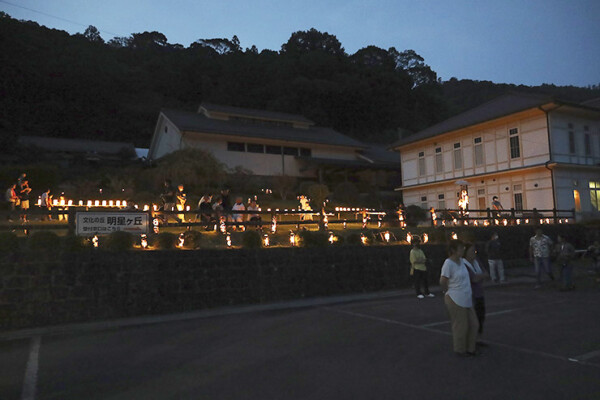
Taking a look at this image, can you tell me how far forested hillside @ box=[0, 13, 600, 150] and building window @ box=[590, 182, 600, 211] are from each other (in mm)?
20681

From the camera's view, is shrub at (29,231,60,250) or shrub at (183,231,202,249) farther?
shrub at (183,231,202,249)

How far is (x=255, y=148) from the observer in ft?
116

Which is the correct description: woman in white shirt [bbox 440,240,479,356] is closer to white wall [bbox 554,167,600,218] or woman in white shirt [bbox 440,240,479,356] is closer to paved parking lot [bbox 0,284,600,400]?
paved parking lot [bbox 0,284,600,400]

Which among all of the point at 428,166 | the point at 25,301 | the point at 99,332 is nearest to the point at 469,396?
the point at 99,332

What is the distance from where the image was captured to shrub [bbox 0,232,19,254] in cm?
1020

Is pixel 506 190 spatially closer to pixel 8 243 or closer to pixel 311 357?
pixel 311 357

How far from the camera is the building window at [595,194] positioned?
28.4m

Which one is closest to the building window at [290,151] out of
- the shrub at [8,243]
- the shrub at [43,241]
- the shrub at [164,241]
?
the shrub at [164,241]

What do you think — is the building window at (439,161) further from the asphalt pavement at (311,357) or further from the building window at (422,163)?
the asphalt pavement at (311,357)

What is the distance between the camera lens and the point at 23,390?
5832 mm

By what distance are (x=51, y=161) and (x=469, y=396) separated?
37.5 metres

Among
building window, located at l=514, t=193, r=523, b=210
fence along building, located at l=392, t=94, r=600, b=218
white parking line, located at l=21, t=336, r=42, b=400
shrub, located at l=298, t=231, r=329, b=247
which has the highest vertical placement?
fence along building, located at l=392, t=94, r=600, b=218

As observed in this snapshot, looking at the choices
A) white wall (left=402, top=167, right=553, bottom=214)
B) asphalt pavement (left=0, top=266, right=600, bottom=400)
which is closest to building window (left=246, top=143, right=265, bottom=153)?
white wall (left=402, top=167, right=553, bottom=214)

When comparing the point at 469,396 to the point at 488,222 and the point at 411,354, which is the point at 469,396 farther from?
the point at 488,222
